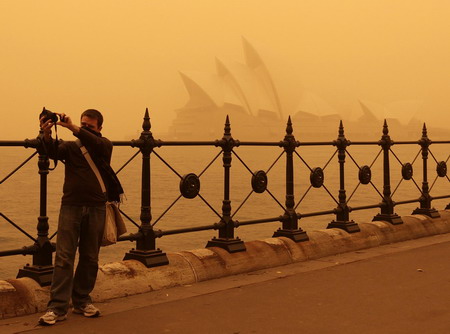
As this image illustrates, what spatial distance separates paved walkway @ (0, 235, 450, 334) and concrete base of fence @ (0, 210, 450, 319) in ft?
0.39

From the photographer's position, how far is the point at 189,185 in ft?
22.2

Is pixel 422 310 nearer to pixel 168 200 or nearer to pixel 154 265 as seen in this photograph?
pixel 154 265

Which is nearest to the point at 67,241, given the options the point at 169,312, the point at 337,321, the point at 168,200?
the point at 169,312

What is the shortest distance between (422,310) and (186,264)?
2263 mm

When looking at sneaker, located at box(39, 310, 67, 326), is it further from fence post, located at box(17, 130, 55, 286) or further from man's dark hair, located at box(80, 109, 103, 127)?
man's dark hair, located at box(80, 109, 103, 127)

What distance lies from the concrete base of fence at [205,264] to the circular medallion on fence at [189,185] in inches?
23.0

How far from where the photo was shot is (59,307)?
4.84 m

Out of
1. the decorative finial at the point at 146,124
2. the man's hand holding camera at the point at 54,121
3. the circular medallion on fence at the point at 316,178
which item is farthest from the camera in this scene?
the circular medallion on fence at the point at 316,178

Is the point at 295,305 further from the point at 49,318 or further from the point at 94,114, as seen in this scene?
the point at 94,114

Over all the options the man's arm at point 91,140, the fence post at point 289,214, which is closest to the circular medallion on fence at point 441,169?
the fence post at point 289,214

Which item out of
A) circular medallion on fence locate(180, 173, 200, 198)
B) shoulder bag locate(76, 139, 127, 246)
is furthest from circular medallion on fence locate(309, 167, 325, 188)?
shoulder bag locate(76, 139, 127, 246)

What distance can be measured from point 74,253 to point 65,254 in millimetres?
70

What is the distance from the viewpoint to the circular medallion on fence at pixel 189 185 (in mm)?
6703

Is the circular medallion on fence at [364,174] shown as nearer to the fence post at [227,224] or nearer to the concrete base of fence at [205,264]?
the concrete base of fence at [205,264]
